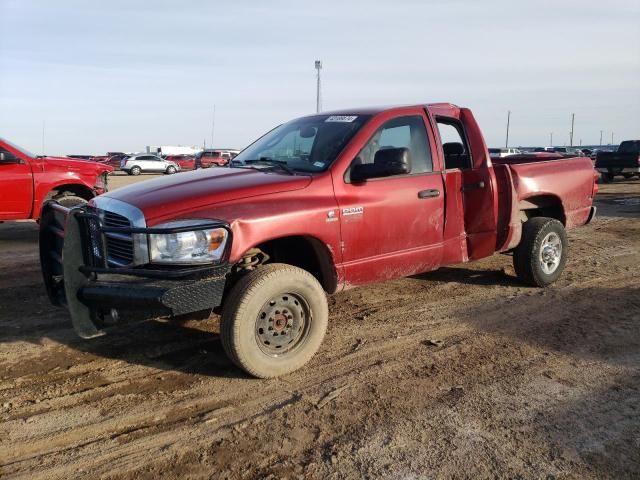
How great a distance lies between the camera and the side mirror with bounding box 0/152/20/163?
845 centimetres

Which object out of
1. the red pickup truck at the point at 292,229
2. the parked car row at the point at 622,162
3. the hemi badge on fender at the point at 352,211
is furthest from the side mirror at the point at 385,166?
the parked car row at the point at 622,162

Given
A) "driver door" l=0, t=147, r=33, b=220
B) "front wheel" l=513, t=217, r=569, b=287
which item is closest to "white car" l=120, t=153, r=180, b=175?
"driver door" l=0, t=147, r=33, b=220

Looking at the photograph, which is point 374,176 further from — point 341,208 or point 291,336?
point 291,336

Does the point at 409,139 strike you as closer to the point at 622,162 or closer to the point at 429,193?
the point at 429,193

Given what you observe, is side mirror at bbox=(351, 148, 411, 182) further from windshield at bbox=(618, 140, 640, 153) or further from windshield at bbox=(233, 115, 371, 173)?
windshield at bbox=(618, 140, 640, 153)

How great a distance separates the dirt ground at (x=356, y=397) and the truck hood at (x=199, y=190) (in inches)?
48.5

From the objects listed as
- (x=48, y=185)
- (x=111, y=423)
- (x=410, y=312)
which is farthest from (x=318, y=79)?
(x=111, y=423)

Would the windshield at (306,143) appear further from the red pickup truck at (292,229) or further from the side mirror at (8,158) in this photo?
the side mirror at (8,158)

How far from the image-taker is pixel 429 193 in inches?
190

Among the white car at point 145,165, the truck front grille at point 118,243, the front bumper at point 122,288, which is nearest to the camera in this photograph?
the front bumper at point 122,288

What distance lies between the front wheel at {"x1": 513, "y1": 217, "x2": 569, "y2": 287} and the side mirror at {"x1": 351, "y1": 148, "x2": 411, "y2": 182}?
7.41ft

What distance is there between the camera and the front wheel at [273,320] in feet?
12.0

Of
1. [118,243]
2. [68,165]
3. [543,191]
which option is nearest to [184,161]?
[68,165]

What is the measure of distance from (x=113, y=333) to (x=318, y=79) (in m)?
21.6
